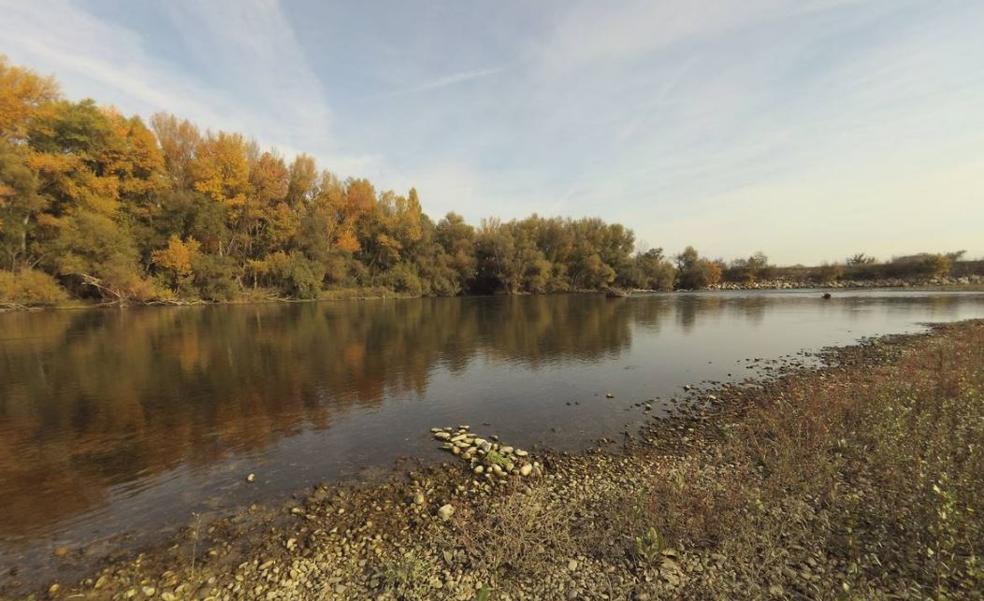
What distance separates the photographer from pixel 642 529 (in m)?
6.34

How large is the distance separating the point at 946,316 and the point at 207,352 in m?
61.3

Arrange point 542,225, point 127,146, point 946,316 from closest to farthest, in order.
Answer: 1. point 946,316
2. point 127,146
3. point 542,225

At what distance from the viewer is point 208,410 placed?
13359 millimetres

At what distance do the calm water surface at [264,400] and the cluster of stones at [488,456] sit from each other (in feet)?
2.40

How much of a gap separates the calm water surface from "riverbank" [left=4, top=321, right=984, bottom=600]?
154cm

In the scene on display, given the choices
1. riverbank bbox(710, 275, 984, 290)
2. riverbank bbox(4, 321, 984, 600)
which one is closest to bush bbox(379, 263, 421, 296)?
riverbank bbox(4, 321, 984, 600)

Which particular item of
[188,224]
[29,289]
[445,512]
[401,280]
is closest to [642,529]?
[445,512]

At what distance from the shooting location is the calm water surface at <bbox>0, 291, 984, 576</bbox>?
8.22 metres

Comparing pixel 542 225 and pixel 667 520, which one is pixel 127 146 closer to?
pixel 667 520

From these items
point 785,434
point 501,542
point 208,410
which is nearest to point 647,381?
point 785,434

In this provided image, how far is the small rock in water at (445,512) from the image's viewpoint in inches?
280

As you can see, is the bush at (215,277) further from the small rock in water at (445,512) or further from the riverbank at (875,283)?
the riverbank at (875,283)

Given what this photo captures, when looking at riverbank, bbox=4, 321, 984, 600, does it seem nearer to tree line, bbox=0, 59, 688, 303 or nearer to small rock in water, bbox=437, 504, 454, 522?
small rock in water, bbox=437, 504, 454, 522

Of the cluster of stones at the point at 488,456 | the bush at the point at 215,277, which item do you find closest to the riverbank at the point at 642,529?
the cluster of stones at the point at 488,456
